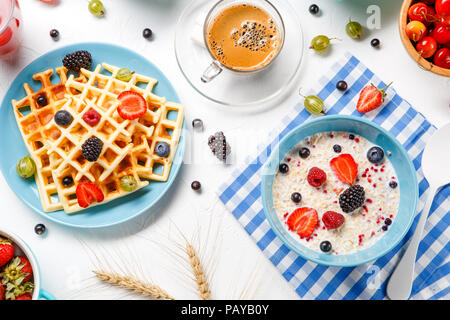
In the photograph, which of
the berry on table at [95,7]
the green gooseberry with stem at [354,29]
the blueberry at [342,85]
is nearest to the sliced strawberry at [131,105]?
the berry on table at [95,7]

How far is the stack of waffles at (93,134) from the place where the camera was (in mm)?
1639

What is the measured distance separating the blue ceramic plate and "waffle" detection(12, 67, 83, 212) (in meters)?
0.04

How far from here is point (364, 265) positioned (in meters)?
1.70

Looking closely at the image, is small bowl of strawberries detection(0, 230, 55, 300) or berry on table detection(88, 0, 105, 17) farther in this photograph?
berry on table detection(88, 0, 105, 17)

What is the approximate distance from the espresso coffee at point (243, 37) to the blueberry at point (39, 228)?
972 millimetres

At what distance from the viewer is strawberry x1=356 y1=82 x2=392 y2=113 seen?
5.52 feet

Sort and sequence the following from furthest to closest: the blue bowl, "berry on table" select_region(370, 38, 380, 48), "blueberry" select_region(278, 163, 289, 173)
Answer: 1. "berry on table" select_region(370, 38, 380, 48)
2. "blueberry" select_region(278, 163, 289, 173)
3. the blue bowl

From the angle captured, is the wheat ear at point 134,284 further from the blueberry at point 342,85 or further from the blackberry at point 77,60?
the blueberry at point 342,85

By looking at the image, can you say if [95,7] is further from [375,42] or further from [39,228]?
[375,42]

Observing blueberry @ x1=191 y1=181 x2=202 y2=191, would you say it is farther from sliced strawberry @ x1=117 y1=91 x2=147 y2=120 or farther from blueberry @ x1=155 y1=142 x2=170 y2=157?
sliced strawberry @ x1=117 y1=91 x2=147 y2=120

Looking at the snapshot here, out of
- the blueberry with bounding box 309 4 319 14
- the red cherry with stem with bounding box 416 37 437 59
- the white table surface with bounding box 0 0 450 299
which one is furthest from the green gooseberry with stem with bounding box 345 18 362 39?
the red cherry with stem with bounding box 416 37 437 59
